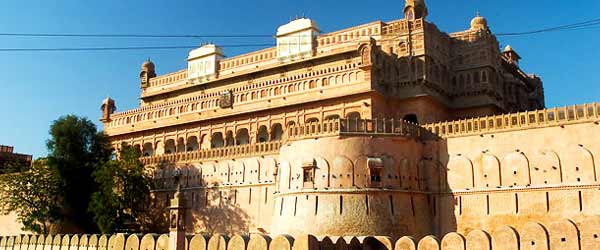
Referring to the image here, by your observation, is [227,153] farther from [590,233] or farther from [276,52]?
[590,233]

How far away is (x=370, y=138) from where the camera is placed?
26.1 metres

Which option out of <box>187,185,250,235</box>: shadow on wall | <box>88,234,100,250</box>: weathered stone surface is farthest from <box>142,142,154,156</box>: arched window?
<box>88,234,100,250</box>: weathered stone surface

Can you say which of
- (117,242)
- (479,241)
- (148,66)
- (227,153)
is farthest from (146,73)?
(479,241)

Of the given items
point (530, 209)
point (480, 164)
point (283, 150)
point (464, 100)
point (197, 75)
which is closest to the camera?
point (530, 209)

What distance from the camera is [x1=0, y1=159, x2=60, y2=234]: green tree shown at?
36938 mm

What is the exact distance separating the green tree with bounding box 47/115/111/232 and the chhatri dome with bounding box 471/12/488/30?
91.0 feet

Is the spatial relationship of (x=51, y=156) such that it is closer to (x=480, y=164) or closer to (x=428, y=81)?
(x=428, y=81)

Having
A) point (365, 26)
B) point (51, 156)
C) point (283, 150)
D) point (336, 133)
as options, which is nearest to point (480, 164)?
point (336, 133)

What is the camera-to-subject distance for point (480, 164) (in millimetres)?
25578

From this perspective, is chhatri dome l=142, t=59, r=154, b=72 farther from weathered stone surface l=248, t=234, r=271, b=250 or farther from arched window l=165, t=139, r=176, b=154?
weathered stone surface l=248, t=234, r=271, b=250

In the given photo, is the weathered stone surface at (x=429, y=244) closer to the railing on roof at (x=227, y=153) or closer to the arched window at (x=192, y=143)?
the railing on roof at (x=227, y=153)

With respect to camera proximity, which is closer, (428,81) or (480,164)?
(480,164)

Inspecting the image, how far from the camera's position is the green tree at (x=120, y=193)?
113 ft

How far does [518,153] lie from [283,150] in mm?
10816
